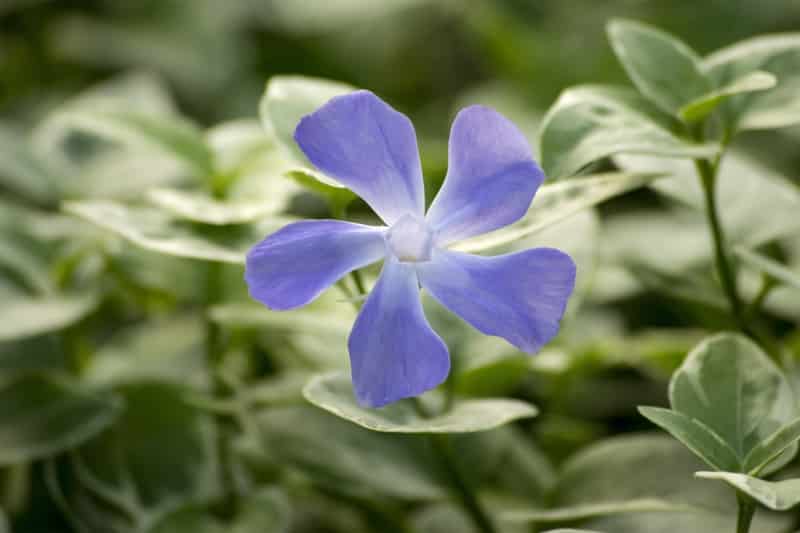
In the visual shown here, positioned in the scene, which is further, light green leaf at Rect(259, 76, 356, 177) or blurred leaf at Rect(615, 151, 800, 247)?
blurred leaf at Rect(615, 151, 800, 247)

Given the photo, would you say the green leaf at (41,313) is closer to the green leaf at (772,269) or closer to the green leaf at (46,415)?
the green leaf at (46,415)

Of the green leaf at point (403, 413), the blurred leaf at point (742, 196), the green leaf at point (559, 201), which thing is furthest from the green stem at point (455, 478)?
the blurred leaf at point (742, 196)

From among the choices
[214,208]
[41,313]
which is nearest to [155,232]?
[214,208]

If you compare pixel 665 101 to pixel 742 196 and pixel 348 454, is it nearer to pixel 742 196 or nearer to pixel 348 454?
pixel 742 196

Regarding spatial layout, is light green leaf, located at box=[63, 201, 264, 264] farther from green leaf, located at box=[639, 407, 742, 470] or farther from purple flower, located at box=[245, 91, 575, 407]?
green leaf, located at box=[639, 407, 742, 470]

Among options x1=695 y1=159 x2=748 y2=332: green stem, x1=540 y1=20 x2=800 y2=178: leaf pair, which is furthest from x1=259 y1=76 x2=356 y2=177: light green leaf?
x1=695 y1=159 x2=748 y2=332: green stem

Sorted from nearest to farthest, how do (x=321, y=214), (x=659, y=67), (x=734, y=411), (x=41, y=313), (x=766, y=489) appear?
(x=766, y=489) → (x=734, y=411) → (x=659, y=67) → (x=41, y=313) → (x=321, y=214)
